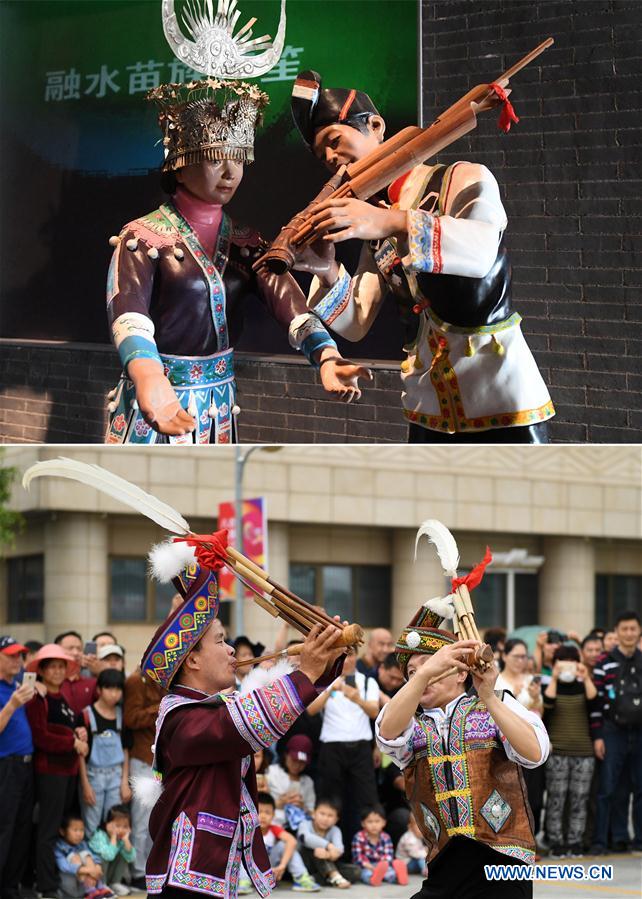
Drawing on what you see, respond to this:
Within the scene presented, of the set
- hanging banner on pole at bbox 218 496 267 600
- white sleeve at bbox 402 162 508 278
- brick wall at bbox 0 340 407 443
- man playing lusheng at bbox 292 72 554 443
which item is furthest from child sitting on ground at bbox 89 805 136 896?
white sleeve at bbox 402 162 508 278

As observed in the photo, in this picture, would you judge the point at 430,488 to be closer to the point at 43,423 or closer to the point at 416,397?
the point at 43,423

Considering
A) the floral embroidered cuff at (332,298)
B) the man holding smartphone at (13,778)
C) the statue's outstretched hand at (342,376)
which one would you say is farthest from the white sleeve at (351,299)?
the man holding smartphone at (13,778)

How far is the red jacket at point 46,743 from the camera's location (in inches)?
229

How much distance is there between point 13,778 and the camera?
18.7ft

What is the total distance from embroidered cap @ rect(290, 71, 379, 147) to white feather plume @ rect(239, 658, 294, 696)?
1.91 meters

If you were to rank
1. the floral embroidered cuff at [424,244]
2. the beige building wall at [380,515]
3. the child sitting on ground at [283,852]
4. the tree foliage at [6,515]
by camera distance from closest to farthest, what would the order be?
the floral embroidered cuff at [424,244]
the child sitting on ground at [283,852]
the tree foliage at [6,515]
the beige building wall at [380,515]

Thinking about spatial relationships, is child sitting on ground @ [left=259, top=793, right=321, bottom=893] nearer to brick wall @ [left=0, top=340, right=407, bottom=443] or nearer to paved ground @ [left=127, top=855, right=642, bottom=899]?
paved ground @ [left=127, top=855, right=642, bottom=899]

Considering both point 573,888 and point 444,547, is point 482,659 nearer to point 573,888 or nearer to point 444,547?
point 444,547

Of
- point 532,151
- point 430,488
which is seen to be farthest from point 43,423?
point 430,488

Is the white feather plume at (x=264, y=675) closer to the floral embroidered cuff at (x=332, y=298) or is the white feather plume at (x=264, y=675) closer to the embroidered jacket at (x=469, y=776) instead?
the embroidered jacket at (x=469, y=776)

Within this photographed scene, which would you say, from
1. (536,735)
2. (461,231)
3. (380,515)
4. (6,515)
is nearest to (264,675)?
(536,735)

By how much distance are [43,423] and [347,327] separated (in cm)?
294

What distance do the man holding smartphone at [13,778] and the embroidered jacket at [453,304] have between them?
79.6 inches

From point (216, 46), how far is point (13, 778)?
2.90 metres
